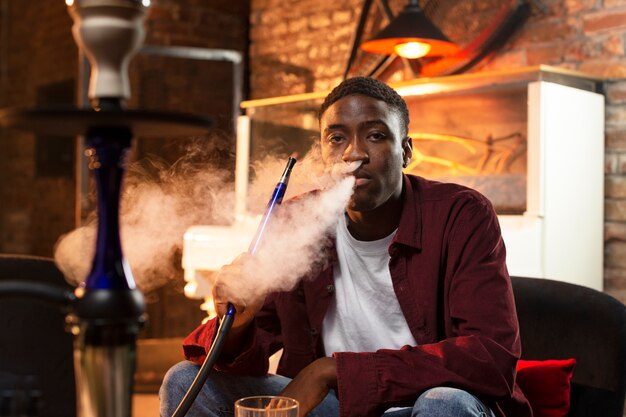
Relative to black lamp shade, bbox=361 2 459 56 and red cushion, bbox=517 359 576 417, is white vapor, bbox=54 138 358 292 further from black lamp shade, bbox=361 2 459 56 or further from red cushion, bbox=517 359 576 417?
black lamp shade, bbox=361 2 459 56

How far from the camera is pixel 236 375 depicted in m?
2.05

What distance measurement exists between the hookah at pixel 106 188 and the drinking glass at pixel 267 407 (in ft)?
2.01

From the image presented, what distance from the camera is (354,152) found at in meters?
2.07

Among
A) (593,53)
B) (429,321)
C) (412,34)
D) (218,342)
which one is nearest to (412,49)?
(412,34)

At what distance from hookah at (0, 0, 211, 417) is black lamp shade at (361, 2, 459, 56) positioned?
2864mm

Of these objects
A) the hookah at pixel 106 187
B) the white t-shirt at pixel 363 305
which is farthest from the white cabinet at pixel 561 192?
the hookah at pixel 106 187

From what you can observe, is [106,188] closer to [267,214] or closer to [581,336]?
[267,214]

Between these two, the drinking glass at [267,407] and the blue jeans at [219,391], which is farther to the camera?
the blue jeans at [219,391]

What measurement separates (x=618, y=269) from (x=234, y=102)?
276 centimetres

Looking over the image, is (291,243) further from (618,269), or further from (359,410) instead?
(618,269)

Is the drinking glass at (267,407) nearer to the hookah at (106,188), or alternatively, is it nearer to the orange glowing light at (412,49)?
the hookah at (106,188)

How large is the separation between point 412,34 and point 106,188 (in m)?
2.92

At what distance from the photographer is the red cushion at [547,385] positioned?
6.59 feet

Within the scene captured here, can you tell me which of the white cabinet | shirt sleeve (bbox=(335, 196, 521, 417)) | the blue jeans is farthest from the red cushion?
the white cabinet
